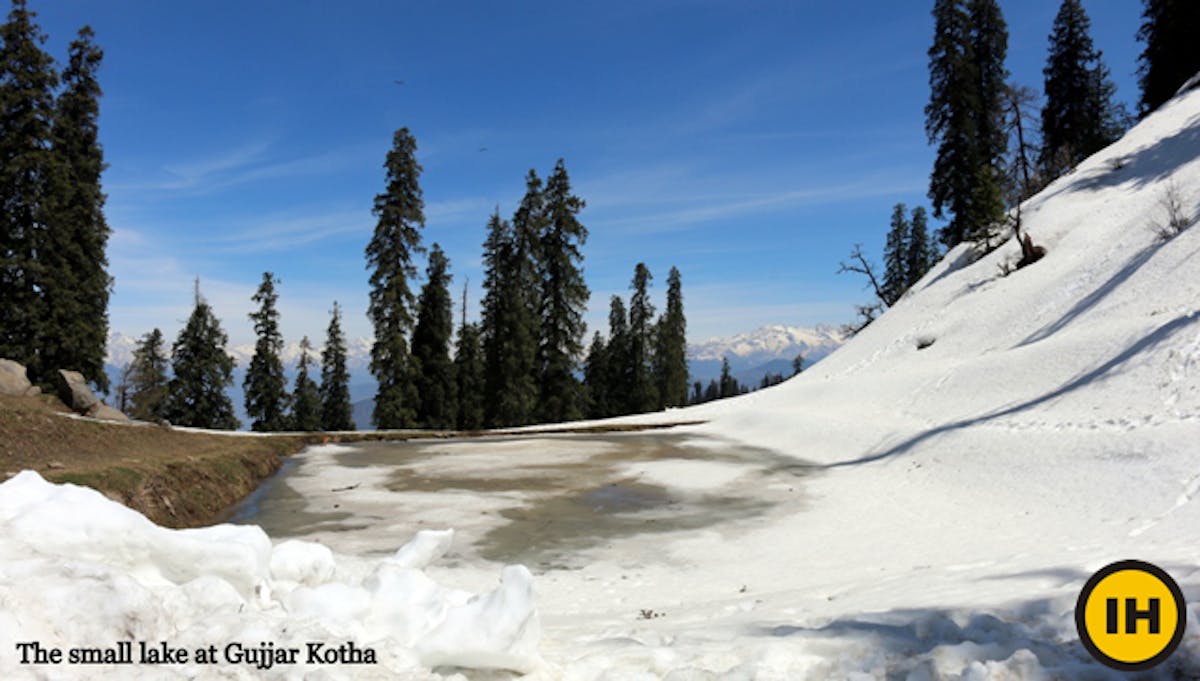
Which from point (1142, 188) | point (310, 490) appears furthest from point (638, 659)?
point (1142, 188)

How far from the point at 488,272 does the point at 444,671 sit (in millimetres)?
43115

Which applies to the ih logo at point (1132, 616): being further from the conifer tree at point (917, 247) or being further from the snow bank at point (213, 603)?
the conifer tree at point (917, 247)

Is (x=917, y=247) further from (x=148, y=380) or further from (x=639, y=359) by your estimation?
(x=148, y=380)

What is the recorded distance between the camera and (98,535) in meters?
3.20

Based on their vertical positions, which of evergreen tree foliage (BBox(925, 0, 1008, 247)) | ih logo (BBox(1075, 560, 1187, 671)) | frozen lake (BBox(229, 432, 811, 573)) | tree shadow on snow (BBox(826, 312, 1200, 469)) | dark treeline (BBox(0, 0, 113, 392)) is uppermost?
evergreen tree foliage (BBox(925, 0, 1008, 247))

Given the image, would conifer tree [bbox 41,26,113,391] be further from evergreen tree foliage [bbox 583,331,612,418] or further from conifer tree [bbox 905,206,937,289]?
conifer tree [bbox 905,206,937,289]

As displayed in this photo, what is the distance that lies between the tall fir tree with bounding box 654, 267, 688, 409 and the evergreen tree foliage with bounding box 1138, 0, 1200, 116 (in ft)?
120

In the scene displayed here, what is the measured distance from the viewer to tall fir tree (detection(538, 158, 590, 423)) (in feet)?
127

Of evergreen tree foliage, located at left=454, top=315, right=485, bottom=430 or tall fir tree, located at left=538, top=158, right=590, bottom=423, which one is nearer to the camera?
tall fir tree, located at left=538, top=158, right=590, bottom=423

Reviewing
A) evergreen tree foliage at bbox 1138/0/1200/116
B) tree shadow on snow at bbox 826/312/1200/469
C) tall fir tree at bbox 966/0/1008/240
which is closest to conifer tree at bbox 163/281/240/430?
tree shadow on snow at bbox 826/312/1200/469

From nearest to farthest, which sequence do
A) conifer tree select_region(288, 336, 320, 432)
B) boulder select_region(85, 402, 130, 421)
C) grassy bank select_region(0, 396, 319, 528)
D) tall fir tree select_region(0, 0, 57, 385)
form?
grassy bank select_region(0, 396, 319, 528), boulder select_region(85, 402, 130, 421), tall fir tree select_region(0, 0, 57, 385), conifer tree select_region(288, 336, 320, 432)

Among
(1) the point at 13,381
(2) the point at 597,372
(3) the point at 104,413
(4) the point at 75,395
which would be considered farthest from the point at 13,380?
(2) the point at 597,372

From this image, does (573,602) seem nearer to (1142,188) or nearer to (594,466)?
(594,466)

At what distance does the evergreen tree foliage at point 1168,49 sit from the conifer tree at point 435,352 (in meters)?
49.0
